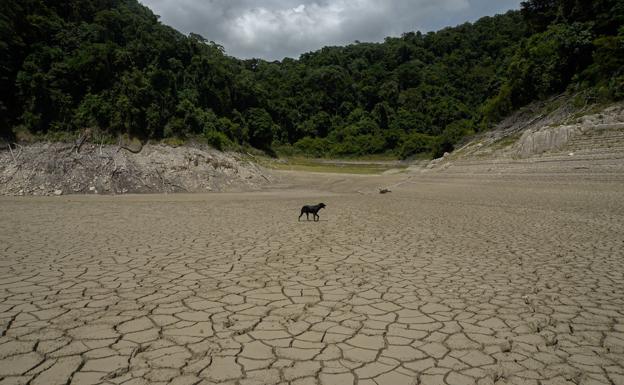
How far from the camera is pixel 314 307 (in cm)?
419

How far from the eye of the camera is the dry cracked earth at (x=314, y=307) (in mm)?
2887

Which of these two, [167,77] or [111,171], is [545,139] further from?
[167,77]

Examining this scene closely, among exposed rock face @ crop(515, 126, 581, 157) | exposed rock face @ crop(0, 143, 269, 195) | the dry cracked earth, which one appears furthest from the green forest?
the dry cracked earth

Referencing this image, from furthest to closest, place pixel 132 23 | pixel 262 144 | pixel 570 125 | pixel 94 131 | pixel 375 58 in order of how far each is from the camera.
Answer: pixel 375 58 < pixel 262 144 < pixel 132 23 < pixel 94 131 < pixel 570 125

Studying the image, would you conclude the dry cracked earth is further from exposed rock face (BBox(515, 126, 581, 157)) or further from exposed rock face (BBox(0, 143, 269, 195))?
exposed rock face (BBox(0, 143, 269, 195))

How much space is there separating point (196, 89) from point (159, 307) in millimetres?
43993

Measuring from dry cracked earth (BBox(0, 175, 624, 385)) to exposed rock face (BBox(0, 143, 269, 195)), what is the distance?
685 inches

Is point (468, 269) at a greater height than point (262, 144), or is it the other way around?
point (262, 144)

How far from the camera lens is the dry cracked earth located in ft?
9.47

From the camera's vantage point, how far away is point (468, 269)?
5746 millimetres

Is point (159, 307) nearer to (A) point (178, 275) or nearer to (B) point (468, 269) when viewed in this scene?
(A) point (178, 275)

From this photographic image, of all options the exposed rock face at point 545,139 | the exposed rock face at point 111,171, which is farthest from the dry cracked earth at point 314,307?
the exposed rock face at point 111,171

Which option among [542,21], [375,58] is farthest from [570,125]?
[375,58]

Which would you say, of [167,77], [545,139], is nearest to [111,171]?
[167,77]
